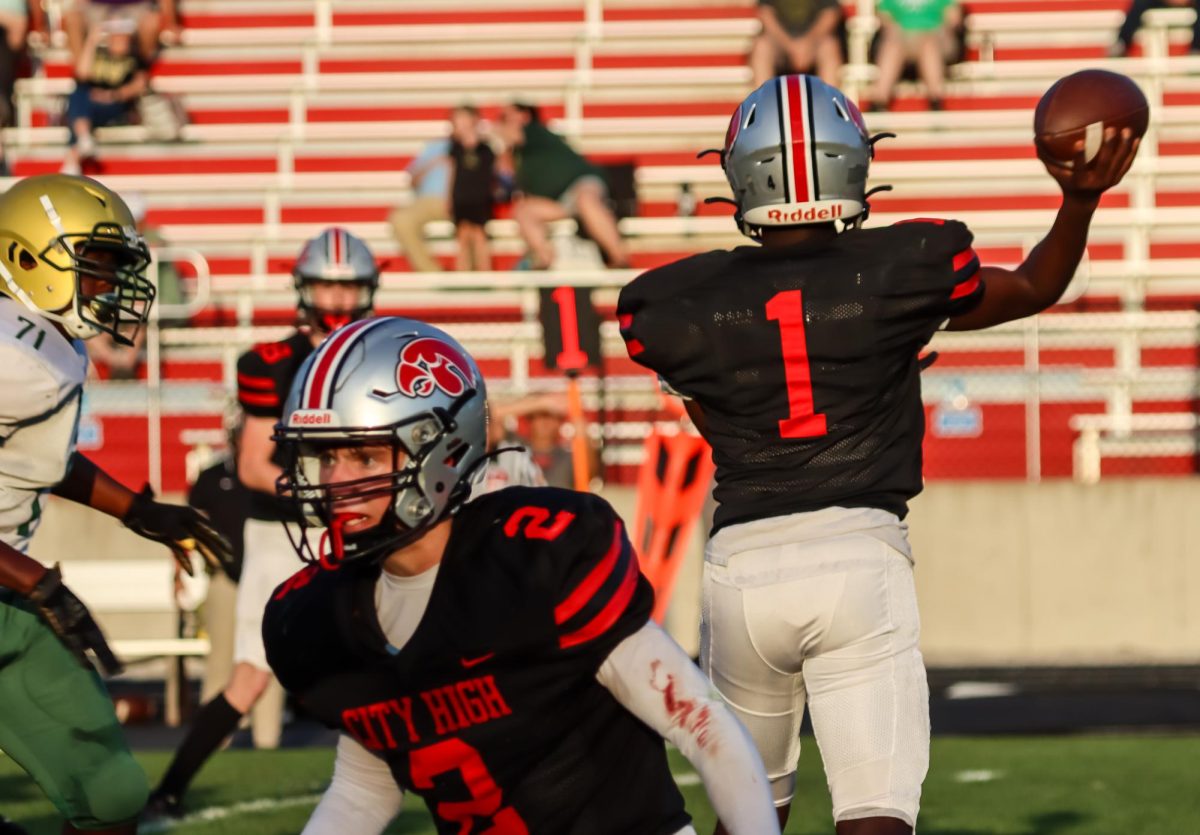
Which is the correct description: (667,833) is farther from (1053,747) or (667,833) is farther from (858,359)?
(1053,747)

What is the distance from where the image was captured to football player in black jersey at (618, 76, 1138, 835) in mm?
3881

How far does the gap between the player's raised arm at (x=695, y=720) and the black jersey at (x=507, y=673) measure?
40mm

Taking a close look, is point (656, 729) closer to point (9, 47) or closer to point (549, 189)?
point (549, 189)

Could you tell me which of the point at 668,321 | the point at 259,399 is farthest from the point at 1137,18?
the point at 668,321

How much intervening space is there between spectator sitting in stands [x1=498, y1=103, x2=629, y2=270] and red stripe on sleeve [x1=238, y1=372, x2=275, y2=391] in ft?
23.5

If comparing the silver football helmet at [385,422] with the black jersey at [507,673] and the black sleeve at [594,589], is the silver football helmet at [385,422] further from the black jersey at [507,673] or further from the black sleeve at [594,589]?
the black sleeve at [594,589]

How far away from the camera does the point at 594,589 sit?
3.01 meters

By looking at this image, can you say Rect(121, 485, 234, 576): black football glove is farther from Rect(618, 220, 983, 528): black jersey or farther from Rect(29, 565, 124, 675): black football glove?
Rect(618, 220, 983, 528): black jersey

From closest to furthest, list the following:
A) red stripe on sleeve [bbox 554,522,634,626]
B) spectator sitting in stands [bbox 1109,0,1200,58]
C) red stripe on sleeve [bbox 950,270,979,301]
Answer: red stripe on sleeve [bbox 554,522,634,626]
red stripe on sleeve [bbox 950,270,979,301]
spectator sitting in stands [bbox 1109,0,1200,58]

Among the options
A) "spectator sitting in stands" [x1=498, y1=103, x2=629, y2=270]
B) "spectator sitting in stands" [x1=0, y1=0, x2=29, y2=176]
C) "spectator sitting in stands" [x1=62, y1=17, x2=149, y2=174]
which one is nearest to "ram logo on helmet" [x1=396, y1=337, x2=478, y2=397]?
"spectator sitting in stands" [x1=498, y1=103, x2=629, y2=270]

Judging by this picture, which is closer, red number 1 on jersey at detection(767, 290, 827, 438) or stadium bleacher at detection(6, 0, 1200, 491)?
red number 1 on jersey at detection(767, 290, 827, 438)

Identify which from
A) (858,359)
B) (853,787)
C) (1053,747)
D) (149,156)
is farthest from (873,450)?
(149,156)

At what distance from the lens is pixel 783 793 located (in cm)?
419

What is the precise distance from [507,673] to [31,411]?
1.75 m
